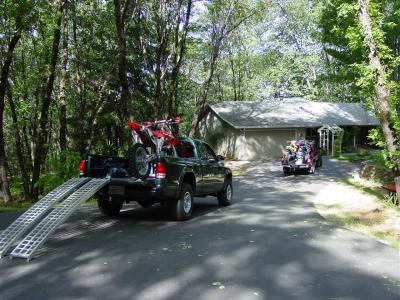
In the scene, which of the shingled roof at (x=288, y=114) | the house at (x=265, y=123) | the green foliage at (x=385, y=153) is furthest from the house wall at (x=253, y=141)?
the green foliage at (x=385, y=153)

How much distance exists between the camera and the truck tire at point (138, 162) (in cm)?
846

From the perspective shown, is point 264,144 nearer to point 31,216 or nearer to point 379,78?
point 379,78

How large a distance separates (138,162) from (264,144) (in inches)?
1183

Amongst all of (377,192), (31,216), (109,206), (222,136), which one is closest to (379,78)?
(377,192)

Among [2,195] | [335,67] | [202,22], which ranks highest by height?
[202,22]

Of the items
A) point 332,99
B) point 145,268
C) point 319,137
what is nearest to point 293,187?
point 145,268

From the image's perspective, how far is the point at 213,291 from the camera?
16.1 feet

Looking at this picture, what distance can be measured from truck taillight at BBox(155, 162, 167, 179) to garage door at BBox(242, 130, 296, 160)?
29.0 metres

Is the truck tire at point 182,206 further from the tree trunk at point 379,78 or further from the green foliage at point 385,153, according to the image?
the tree trunk at point 379,78

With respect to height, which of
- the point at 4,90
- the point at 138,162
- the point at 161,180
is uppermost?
the point at 4,90

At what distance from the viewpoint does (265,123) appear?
123 feet

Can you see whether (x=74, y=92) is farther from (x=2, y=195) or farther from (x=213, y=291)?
(x=213, y=291)

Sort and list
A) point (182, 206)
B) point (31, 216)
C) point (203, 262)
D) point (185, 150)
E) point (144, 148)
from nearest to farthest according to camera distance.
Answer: point (203, 262)
point (31, 216)
point (144, 148)
point (182, 206)
point (185, 150)

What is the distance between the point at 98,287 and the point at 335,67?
80.0 feet
